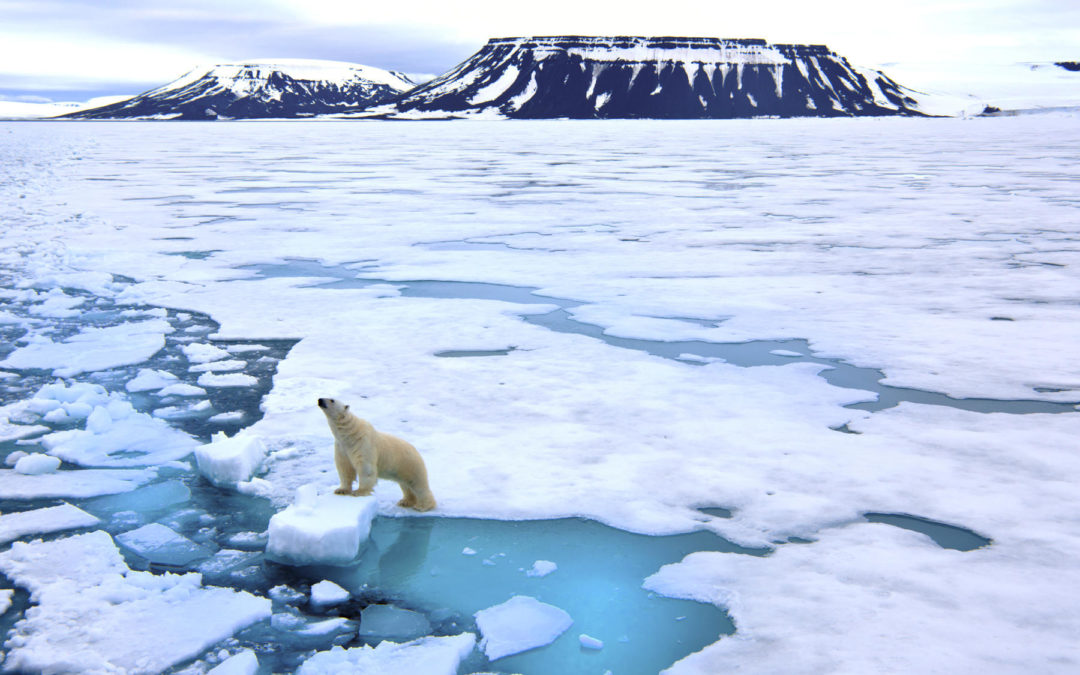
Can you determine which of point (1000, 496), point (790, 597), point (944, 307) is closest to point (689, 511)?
point (790, 597)

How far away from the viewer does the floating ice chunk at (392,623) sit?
2.49 m

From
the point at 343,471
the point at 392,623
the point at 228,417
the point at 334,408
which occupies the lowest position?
the point at 392,623

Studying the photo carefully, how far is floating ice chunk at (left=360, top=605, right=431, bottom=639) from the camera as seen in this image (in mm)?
2486

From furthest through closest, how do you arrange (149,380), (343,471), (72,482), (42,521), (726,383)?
(726,383), (149,380), (72,482), (343,471), (42,521)

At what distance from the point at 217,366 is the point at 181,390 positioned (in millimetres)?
440

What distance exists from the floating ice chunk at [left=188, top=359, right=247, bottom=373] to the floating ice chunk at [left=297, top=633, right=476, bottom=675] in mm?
2932

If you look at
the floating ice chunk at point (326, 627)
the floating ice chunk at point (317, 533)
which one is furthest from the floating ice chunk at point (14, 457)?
the floating ice chunk at point (326, 627)

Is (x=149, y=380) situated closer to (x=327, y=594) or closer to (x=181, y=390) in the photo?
(x=181, y=390)

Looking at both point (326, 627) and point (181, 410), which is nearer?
point (326, 627)

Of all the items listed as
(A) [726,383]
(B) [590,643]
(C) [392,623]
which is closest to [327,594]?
(C) [392,623]

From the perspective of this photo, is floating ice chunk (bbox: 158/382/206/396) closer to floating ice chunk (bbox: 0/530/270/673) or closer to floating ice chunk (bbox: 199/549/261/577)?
floating ice chunk (bbox: 0/530/270/673)

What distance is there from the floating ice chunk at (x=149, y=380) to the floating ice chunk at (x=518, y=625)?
2.87 m

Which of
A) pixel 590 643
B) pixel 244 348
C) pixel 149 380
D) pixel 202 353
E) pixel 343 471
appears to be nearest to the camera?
pixel 590 643

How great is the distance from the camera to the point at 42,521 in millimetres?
3086
